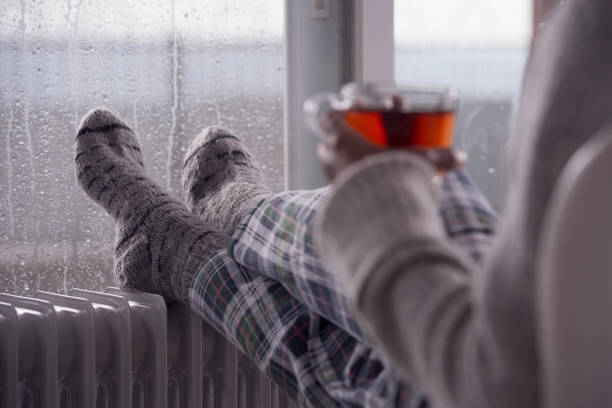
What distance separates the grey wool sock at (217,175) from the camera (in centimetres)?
127

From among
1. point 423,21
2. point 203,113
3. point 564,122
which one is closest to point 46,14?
point 203,113

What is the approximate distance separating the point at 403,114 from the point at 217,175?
2.96 ft

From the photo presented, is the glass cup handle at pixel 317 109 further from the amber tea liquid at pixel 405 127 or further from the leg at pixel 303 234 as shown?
the leg at pixel 303 234

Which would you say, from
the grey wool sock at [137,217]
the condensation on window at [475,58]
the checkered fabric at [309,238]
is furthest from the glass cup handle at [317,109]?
the condensation on window at [475,58]

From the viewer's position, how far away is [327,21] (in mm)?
1685

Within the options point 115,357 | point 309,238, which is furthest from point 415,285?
point 115,357

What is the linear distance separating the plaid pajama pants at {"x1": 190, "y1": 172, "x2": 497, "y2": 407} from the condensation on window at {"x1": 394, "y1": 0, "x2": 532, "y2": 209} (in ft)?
2.77

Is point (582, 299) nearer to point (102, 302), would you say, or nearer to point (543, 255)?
point (543, 255)

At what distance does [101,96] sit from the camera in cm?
144

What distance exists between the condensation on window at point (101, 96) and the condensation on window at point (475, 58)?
31 centimetres

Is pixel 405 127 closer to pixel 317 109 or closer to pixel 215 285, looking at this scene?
pixel 317 109

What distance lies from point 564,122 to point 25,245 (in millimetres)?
1120

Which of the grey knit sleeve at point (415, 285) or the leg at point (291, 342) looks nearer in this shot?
the grey knit sleeve at point (415, 285)

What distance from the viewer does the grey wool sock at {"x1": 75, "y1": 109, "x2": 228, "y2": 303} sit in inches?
45.5
